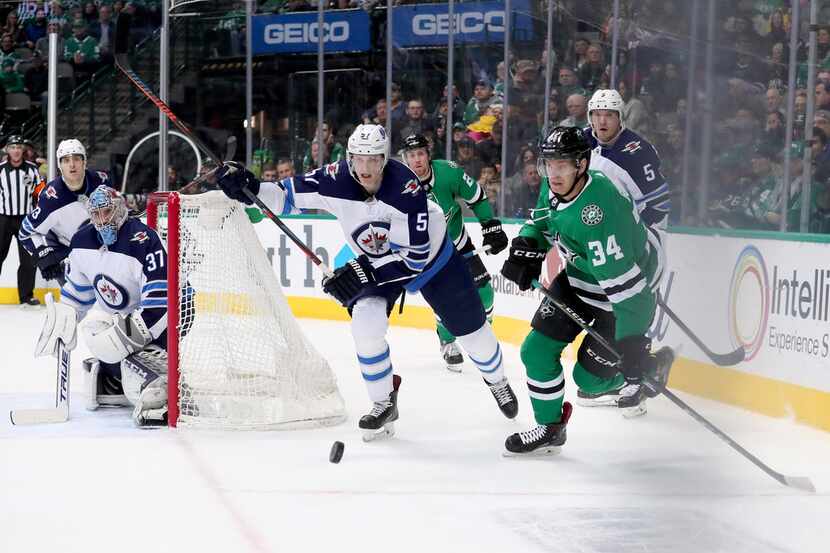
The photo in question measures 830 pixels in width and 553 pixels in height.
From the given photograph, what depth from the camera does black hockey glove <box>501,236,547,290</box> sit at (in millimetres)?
3287

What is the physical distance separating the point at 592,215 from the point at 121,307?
74.6 inches

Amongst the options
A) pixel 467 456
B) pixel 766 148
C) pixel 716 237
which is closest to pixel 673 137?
pixel 716 237

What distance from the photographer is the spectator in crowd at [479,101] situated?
735 cm

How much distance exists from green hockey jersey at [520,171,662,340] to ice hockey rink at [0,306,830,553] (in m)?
0.33

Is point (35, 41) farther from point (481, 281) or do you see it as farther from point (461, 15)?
point (481, 281)

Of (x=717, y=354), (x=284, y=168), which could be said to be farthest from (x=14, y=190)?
(x=717, y=354)

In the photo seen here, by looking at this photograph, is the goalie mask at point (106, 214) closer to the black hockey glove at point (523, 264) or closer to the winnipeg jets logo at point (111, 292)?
the winnipeg jets logo at point (111, 292)

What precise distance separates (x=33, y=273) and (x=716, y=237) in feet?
25.0

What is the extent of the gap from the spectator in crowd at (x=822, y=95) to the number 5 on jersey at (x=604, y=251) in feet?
4.52

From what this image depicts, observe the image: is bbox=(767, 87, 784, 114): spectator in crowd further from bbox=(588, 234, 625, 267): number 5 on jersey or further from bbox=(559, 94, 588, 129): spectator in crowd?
bbox=(559, 94, 588, 129): spectator in crowd

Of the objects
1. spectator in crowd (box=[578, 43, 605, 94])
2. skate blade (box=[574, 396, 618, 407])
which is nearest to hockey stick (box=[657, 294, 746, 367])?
skate blade (box=[574, 396, 618, 407])

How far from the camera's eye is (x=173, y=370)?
3.80m

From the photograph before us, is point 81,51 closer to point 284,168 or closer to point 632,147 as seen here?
point 284,168

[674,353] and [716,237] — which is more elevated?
[716,237]
